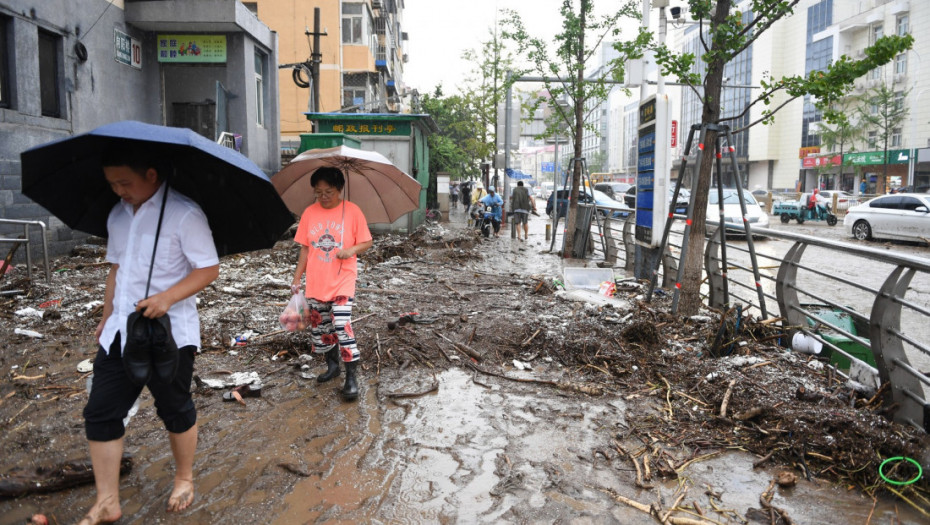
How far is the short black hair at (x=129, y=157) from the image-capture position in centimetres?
277

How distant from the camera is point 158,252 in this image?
112 inches

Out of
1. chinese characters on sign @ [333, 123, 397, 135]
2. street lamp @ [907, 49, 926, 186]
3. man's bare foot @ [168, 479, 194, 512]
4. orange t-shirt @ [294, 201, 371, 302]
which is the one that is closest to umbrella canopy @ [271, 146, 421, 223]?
orange t-shirt @ [294, 201, 371, 302]

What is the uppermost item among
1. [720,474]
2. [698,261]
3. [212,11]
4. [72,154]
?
[212,11]

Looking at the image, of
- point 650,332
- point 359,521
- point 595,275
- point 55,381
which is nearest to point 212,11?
point 595,275

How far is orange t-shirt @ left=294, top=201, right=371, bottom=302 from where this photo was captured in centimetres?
483

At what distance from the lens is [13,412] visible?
436cm

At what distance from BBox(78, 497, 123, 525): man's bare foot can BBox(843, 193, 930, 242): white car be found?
20674 millimetres

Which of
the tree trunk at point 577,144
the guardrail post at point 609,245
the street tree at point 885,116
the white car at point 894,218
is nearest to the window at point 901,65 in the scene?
the street tree at point 885,116

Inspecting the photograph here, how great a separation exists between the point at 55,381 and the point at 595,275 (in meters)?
6.67

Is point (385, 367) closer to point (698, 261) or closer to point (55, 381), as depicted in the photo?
point (55, 381)

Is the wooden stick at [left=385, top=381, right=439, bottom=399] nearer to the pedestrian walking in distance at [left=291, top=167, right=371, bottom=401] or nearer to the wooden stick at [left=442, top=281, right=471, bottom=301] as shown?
the pedestrian walking in distance at [left=291, top=167, right=371, bottom=401]

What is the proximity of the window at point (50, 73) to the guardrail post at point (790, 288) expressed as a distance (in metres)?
11.9

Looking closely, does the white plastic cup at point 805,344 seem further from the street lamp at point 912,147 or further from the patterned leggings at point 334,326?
the street lamp at point 912,147

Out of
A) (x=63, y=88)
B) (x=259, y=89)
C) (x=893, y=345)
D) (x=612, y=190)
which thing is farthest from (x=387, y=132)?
(x=893, y=345)
